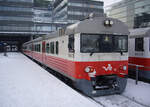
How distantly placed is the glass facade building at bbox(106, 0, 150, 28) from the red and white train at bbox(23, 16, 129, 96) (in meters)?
39.3

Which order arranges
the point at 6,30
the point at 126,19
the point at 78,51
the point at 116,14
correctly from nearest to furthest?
the point at 78,51
the point at 6,30
the point at 126,19
the point at 116,14

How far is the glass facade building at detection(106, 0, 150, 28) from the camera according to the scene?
44.0 meters

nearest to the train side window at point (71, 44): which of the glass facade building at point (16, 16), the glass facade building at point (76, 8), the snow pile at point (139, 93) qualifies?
the snow pile at point (139, 93)

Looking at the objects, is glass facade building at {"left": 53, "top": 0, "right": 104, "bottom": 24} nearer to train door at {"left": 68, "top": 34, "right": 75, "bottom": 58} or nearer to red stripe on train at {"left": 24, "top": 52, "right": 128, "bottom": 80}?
train door at {"left": 68, "top": 34, "right": 75, "bottom": 58}

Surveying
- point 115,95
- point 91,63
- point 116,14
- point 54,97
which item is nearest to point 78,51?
point 91,63

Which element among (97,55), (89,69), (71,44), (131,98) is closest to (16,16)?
(71,44)

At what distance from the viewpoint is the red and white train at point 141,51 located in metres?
8.02

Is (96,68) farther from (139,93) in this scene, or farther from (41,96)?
(41,96)

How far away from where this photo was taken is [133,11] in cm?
4919

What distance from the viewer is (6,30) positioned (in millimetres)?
45812

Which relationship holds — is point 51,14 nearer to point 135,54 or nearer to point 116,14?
point 116,14

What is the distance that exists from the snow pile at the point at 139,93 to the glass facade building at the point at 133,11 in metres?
38.4

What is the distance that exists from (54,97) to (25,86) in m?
1.88

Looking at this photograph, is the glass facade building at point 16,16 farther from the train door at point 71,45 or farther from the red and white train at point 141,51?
the train door at point 71,45
